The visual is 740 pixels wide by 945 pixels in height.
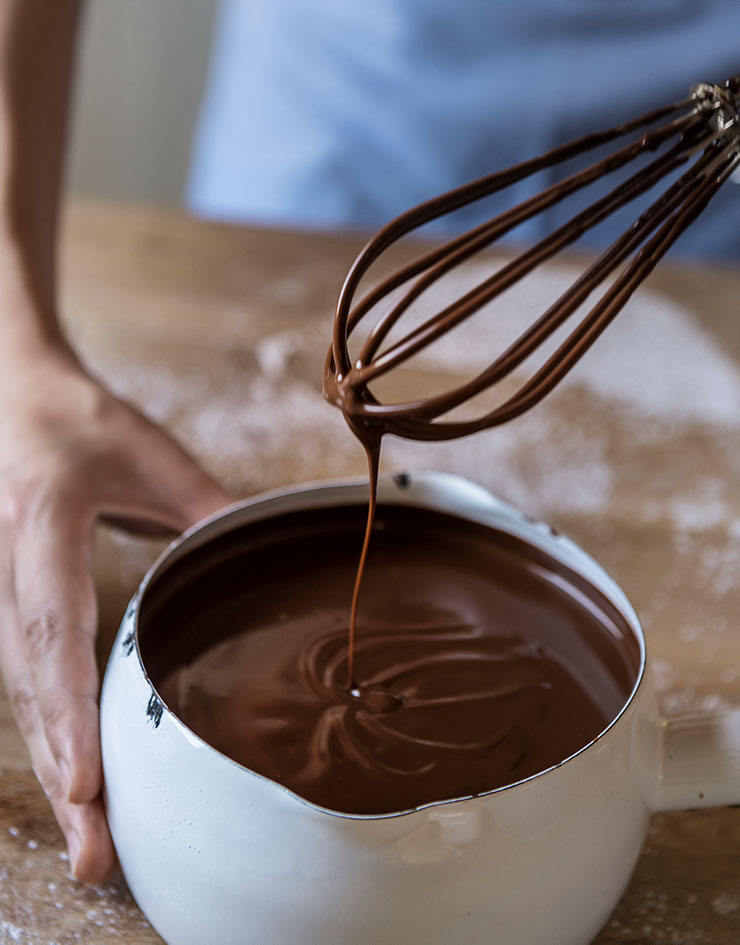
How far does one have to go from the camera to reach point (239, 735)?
46cm

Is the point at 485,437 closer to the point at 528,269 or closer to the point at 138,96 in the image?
the point at 528,269

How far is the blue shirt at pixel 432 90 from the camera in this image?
3.48 feet

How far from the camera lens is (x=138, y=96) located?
6.39 ft

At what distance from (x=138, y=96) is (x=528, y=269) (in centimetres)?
170

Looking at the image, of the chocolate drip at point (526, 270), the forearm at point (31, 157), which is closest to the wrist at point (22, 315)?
the forearm at point (31, 157)

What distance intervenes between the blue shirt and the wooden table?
0.13 meters

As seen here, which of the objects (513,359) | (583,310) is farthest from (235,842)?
(583,310)

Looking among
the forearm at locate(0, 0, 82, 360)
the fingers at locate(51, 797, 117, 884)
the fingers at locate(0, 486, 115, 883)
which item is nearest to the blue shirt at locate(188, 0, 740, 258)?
the forearm at locate(0, 0, 82, 360)

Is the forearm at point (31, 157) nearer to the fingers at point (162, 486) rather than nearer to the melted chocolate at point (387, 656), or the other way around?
the fingers at point (162, 486)

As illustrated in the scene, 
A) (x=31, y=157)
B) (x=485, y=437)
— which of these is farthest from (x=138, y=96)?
(x=485, y=437)

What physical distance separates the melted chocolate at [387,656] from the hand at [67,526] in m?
0.05

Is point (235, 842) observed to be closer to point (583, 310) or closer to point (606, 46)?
point (583, 310)

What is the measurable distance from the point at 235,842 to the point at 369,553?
0.21 m

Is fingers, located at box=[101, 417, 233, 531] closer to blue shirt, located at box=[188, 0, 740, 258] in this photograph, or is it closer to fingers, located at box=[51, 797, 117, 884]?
fingers, located at box=[51, 797, 117, 884]
